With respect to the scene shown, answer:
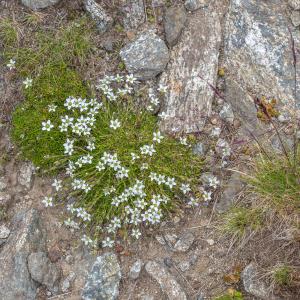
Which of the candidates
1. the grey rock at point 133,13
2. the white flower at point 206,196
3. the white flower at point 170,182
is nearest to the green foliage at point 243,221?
the white flower at point 206,196

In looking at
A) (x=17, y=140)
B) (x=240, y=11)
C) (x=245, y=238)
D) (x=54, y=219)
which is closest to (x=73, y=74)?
(x=17, y=140)

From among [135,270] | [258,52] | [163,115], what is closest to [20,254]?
[135,270]

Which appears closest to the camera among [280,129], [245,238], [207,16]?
[245,238]

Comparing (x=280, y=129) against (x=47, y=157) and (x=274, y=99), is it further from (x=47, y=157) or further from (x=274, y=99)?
(x=47, y=157)

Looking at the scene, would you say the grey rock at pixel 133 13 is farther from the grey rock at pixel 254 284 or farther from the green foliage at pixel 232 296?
the green foliage at pixel 232 296

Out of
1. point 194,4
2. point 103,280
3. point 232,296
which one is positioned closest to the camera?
point 232,296

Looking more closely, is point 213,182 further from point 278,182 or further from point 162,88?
point 162,88
